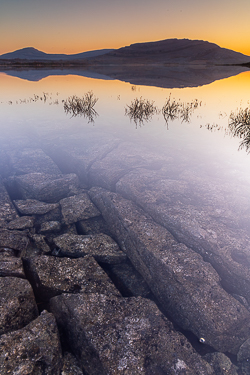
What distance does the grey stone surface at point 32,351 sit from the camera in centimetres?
219

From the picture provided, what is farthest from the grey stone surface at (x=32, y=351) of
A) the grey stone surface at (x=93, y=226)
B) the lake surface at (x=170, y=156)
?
the grey stone surface at (x=93, y=226)

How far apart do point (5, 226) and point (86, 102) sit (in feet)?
38.4

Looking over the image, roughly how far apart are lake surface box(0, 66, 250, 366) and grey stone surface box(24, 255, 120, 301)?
58.5 inches

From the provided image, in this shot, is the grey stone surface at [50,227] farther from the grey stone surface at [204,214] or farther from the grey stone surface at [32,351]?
the grey stone surface at [32,351]

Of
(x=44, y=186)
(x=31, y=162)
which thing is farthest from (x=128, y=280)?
(x=31, y=162)

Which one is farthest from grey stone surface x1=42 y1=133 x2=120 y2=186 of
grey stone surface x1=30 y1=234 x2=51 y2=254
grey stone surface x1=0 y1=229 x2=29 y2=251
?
grey stone surface x1=0 y1=229 x2=29 y2=251

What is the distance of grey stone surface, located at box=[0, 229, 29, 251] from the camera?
3.94 metres

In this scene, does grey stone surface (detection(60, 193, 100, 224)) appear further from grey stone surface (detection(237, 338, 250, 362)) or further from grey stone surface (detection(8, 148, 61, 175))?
grey stone surface (detection(237, 338, 250, 362))

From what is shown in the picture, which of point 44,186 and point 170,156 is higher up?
point 170,156

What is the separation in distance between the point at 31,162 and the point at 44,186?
2102 mm

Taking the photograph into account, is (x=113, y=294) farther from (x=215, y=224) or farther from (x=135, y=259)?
(x=215, y=224)

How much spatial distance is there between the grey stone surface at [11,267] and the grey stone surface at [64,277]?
0.61 ft

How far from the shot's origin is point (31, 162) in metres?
7.77

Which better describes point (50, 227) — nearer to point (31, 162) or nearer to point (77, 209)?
point (77, 209)
